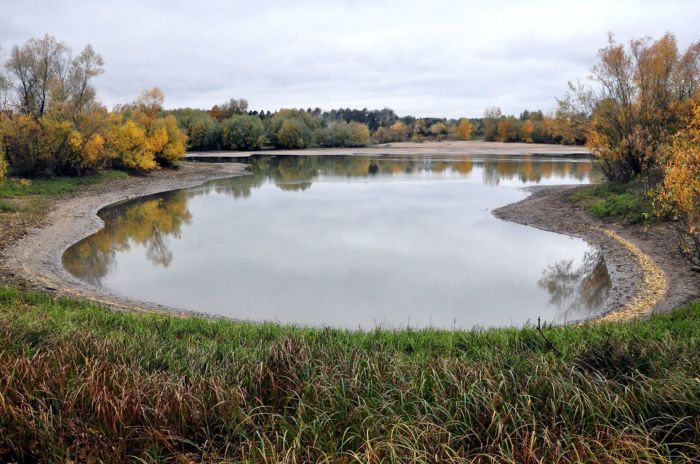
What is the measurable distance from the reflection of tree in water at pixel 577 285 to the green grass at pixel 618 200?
12.7ft

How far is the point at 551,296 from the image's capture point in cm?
1280

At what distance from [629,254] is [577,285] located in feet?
9.92

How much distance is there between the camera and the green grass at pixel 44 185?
2456 centimetres

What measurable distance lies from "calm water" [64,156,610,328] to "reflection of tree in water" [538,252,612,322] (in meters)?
0.04

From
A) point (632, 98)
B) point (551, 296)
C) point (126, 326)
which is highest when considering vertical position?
point (632, 98)

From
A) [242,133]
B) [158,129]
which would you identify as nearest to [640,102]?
[158,129]

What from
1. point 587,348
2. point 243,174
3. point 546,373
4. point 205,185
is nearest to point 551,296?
point 587,348

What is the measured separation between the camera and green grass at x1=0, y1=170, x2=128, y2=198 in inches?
967

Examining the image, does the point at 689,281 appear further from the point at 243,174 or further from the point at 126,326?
the point at 243,174

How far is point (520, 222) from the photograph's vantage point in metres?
22.3

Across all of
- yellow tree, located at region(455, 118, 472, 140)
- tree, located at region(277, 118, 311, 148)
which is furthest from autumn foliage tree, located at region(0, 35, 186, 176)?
yellow tree, located at region(455, 118, 472, 140)

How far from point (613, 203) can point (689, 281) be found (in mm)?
10023

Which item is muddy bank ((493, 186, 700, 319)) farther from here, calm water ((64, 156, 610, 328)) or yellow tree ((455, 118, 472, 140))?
yellow tree ((455, 118, 472, 140))

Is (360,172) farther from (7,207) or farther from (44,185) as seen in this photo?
(7,207)
